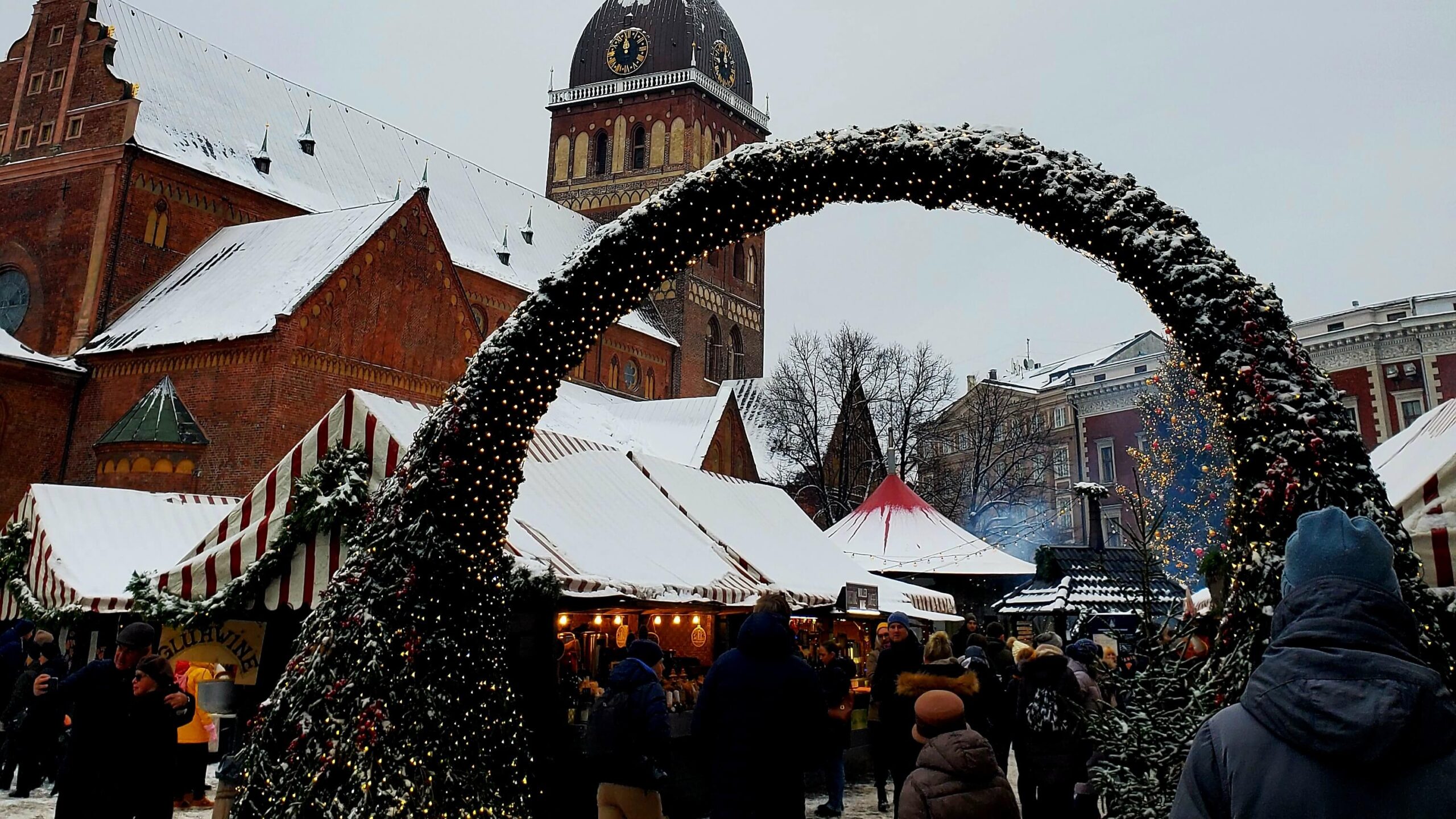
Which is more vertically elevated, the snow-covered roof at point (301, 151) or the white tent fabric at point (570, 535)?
the snow-covered roof at point (301, 151)

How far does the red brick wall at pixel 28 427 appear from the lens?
20375mm

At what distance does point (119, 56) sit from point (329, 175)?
606 cm

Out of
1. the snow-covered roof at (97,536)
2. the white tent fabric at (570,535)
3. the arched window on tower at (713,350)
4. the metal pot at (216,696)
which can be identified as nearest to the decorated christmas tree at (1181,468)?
the white tent fabric at (570,535)

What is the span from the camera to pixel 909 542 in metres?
19.8

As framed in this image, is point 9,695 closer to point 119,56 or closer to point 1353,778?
point 1353,778

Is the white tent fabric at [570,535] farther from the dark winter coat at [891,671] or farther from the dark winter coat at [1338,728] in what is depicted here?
the dark winter coat at [1338,728]

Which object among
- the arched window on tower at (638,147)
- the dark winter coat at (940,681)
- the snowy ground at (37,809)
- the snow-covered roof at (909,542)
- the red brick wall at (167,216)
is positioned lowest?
the snowy ground at (37,809)

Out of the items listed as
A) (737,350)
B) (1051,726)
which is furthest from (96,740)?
(737,350)

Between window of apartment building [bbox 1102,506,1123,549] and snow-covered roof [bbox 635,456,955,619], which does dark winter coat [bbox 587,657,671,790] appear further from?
window of apartment building [bbox 1102,506,1123,549]

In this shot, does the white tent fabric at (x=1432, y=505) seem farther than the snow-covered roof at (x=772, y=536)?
No

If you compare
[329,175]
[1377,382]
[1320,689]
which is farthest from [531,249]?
[1320,689]

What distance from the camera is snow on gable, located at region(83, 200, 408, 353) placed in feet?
65.7

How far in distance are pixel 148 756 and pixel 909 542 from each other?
15994 mm

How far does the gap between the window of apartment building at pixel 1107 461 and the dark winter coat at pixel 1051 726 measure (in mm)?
38109
